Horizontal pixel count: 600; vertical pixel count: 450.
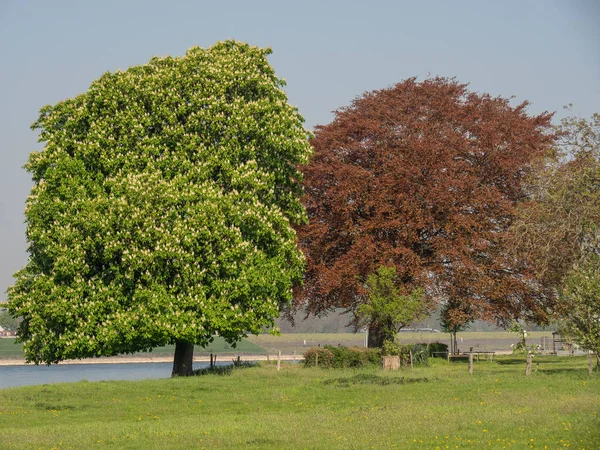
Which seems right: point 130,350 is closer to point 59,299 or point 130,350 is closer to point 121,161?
point 59,299

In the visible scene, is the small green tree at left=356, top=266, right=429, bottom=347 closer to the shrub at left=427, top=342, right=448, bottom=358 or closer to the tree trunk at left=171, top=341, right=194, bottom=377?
the tree trunk at left=171, top=341, right=194, bottom=377

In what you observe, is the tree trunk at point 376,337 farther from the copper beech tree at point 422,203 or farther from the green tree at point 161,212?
the green tree at point 161,212

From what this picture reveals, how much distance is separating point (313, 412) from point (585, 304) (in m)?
16.0

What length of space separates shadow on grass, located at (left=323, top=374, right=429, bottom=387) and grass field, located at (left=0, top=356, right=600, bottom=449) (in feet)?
0.17

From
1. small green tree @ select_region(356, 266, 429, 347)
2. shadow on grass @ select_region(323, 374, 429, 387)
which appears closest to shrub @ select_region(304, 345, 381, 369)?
small green tree @ select_region(356, 266, 429, 347)

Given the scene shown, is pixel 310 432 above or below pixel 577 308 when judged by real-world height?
below

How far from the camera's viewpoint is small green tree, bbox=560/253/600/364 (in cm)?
3612

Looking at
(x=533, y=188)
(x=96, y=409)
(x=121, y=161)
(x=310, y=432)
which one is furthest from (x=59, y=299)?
(x=533, y=188)

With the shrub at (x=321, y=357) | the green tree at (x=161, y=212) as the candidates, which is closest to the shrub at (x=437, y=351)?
the shrub at (x=321, y=357)

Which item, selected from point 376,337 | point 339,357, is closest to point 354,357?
point 339,357

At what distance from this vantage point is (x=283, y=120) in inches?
1655

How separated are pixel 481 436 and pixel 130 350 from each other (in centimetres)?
2333

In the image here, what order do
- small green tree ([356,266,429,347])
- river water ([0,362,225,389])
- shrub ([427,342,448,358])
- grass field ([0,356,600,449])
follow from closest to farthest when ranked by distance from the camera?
grass field ([0,356,600,449]) < small green tree ([356,266,429,347]) < shrub ([427,342,448,358]) < river water ([0,362,225,389])

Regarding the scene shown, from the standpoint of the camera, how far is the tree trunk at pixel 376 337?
52.2m
